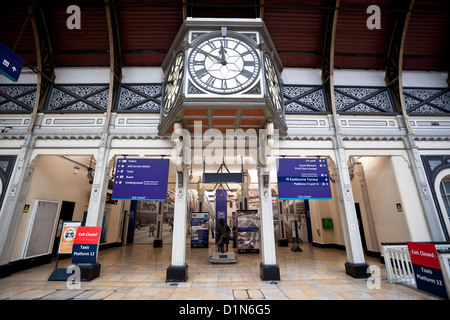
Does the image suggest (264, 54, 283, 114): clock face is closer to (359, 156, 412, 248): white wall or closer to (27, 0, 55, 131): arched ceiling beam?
(359, 156, 412, 248): white wall

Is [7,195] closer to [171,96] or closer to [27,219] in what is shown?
[27,219]

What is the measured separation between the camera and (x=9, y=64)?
4109mm

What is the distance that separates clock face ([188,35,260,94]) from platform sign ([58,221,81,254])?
535 cm

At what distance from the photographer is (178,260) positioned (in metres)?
5.37

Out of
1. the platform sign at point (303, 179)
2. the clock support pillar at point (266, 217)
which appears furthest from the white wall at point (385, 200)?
the clock support pillar at point (266, 217)

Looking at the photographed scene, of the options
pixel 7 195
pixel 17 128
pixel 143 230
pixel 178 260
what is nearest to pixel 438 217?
pixel 178 260

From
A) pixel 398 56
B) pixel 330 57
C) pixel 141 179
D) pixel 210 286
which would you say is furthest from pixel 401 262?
pixel 141 179

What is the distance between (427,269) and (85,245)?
26.4 ft

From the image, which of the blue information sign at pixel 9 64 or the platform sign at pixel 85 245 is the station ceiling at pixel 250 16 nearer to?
the blue information sign at pixel 9 64

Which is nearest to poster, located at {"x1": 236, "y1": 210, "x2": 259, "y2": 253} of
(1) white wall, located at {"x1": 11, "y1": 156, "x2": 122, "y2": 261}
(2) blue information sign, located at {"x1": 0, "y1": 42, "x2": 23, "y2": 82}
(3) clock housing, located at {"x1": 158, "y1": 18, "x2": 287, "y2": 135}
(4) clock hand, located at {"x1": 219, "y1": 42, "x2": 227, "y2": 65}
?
(3) clock housing, located at {"x1": 158, "y1": 18, "x2": 287, "y2": 135}

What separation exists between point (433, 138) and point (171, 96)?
852 cm

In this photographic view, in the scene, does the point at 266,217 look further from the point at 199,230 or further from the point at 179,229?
the point at 199,230

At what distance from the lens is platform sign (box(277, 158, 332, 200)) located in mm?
6125

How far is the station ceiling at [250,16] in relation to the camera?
6.48m
